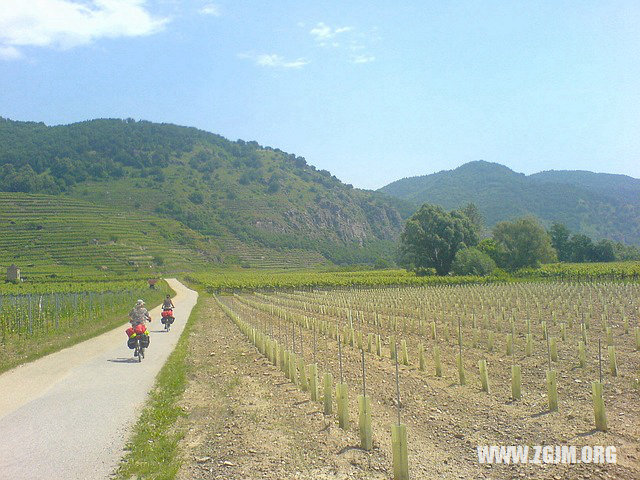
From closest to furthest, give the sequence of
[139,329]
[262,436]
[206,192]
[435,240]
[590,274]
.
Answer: [262,436], [139,329], [590,274], [435,240], [206,192]

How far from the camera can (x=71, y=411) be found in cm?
782

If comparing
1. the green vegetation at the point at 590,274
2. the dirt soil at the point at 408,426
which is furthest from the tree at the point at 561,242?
the dirt soil at the point at 408,426

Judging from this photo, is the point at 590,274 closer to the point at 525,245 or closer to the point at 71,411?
the point at 525,245

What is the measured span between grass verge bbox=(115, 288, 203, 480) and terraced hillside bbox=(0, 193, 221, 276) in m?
67.7

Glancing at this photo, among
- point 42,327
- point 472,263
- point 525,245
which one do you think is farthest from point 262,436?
point 525,245

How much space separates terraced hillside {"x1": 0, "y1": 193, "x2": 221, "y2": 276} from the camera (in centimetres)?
7762

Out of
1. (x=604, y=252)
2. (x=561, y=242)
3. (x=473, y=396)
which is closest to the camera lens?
(x=473, y=396)

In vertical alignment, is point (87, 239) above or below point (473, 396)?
above

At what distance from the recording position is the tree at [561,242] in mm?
91062

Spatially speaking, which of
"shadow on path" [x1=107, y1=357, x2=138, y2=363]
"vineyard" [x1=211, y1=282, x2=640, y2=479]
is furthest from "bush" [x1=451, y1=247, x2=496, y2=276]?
"shadow on path" [x1=107, y1=357, x2=138, y2=363]

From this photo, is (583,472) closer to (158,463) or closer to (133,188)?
(158,463)

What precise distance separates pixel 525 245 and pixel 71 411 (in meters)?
67.7

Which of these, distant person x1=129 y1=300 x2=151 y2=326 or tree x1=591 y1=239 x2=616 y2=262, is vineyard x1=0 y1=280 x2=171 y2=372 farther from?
tree x1=591 y1=239 x2=616 y2=262

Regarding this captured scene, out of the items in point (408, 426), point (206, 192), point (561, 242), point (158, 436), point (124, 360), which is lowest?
point (124, 360)
